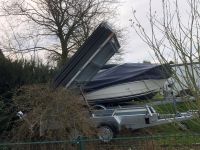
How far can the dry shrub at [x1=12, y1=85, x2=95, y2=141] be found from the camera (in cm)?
1051

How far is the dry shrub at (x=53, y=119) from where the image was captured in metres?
10.5

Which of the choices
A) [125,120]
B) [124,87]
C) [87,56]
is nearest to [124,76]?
[124,87]

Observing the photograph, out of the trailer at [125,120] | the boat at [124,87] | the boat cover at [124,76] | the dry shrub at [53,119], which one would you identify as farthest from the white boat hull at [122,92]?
the dry shrub at [53,119]

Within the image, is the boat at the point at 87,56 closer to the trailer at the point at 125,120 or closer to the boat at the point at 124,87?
the trailer at the point at 125,120

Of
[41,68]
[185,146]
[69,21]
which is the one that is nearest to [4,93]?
[41,68]

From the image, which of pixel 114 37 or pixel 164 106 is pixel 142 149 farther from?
pixel 114 37

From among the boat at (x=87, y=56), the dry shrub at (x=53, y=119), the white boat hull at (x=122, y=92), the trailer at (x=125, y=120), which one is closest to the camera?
the dry shrub at (x=53, y=119)

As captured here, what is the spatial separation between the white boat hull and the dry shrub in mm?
4460

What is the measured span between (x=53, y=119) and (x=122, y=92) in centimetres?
552

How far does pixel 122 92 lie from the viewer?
619 inches

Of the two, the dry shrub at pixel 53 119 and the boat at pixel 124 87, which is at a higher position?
the boat at pixel 124 87

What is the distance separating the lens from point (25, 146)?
376 inches

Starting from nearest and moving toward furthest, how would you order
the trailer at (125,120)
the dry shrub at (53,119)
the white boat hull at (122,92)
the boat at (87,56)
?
1. the dry shrub at (53,119)
2. the trailer at (125,120)
3. the boat at (87,56)
4. the white boat hull at (122,92)

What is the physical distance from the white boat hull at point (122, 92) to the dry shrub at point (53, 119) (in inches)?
176
